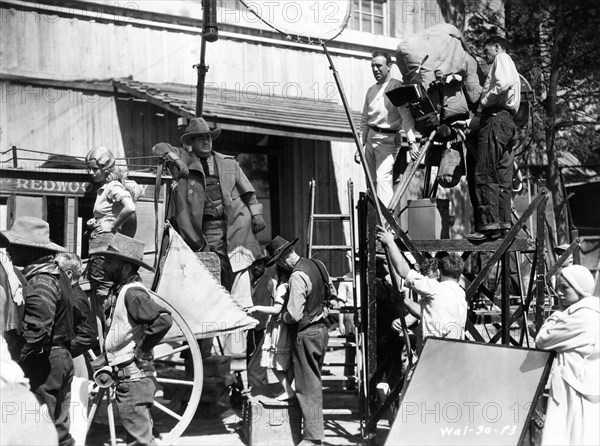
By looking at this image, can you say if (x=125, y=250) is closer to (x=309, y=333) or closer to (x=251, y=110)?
(x=309, y=333)

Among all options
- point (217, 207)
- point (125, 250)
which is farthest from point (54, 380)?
point (217, 207)

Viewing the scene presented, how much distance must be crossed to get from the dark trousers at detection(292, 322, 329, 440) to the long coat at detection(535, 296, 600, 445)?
1931 mm

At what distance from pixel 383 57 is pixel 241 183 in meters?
2.30

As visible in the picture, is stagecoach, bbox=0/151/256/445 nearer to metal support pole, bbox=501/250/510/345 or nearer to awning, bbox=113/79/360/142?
awning, bbox=113/79/360/142

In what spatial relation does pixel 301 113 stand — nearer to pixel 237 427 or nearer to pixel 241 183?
pixel 241 183

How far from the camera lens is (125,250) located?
19.9ft

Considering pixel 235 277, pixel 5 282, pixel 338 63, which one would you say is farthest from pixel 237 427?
pixel 338 63

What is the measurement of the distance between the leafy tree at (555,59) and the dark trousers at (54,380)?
8257 mm

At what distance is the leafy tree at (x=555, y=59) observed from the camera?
12117 mm

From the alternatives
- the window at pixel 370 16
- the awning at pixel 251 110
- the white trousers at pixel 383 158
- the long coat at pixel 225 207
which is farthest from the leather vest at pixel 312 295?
the window at pixel 370 16

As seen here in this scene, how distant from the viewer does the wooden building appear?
9703 mm

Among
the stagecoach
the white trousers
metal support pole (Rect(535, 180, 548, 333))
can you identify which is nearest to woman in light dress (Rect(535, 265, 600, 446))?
metal support pole (Rect(535, 180, 548, 333))

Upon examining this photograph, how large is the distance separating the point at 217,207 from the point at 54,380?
7.57 ft

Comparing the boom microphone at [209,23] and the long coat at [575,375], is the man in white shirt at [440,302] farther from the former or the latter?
the boom microphone at [209,23]
